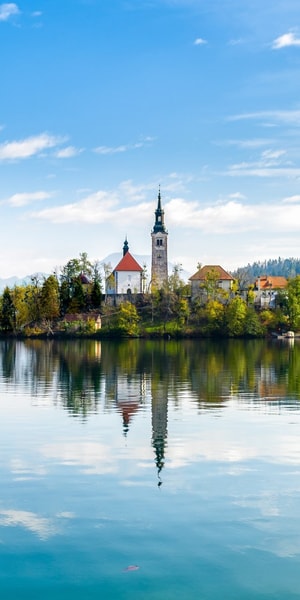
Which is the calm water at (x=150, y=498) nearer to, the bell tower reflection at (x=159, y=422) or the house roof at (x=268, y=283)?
the bell tower reflection at (x=159, y=422)

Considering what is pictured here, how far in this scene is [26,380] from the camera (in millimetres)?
53781

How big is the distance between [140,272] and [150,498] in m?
147

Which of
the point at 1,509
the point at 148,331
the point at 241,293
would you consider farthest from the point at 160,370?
the point at 241,293

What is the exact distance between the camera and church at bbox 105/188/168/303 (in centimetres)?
16425

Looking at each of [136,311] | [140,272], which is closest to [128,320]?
[136,311]

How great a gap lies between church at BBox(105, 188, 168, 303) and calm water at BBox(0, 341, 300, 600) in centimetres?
12215

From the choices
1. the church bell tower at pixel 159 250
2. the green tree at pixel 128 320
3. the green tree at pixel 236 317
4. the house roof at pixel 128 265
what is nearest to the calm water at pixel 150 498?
the green tree at pixel 236 317

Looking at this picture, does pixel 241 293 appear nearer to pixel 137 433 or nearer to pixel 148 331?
pixel 148 331

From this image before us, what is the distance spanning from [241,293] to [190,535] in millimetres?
150964

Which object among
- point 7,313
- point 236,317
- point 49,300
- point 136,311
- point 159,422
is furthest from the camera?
point 136,311

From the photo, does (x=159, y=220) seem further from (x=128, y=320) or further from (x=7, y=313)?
(x=7, y=313)

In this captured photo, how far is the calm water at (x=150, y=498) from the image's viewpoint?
15.2 m

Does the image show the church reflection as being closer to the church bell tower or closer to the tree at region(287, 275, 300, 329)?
the tree at region(287, 275, 300, 329)

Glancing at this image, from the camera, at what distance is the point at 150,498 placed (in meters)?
20.5
